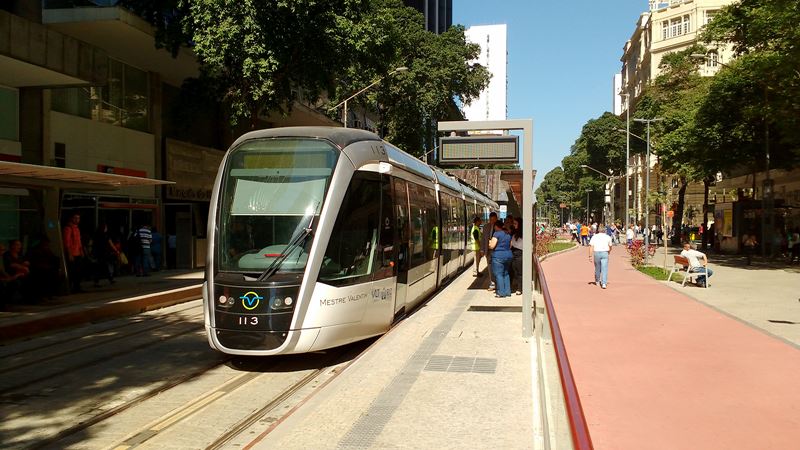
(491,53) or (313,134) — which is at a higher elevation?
(491,53)

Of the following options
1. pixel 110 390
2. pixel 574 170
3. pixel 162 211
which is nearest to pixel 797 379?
pixel 110 390

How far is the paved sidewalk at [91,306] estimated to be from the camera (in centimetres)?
1063

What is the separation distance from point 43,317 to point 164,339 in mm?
2768

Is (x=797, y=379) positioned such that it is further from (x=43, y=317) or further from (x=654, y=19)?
(x=654, y=19)

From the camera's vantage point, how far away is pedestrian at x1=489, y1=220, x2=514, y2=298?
13.2 meters

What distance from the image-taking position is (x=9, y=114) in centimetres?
1728

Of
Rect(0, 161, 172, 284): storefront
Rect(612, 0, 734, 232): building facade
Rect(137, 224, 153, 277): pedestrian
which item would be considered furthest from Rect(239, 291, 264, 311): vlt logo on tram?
Rect(612, 0, 734, 232): building facade

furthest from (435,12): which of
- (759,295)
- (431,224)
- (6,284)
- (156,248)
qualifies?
(6,284)

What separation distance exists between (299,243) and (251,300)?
2.73ft

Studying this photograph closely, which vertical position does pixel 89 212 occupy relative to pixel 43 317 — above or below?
above

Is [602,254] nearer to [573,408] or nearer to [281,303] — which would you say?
[281,303]

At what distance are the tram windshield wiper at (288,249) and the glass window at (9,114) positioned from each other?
13613 millimetres

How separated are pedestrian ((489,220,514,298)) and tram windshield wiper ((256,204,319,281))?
6506 millimetres

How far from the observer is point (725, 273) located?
875 inches
